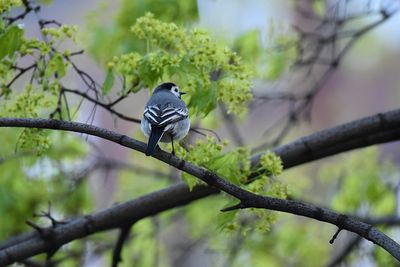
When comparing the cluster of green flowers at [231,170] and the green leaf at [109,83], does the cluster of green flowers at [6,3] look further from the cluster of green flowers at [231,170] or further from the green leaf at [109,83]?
the cluster of green flowers at [231,170]

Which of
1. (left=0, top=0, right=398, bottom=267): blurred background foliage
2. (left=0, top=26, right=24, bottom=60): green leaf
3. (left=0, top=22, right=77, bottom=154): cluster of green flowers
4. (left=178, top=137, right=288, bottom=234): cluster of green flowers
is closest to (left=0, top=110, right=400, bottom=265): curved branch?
(left=0, top=0, right=398, bottom=267): blurred background foliage

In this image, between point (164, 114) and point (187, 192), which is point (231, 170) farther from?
point (187, 192)

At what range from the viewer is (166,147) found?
3.72 metres

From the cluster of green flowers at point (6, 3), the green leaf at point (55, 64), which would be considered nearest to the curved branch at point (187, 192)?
the green leaf at point (55, 64)

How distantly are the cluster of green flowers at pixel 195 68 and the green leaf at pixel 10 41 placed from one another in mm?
455

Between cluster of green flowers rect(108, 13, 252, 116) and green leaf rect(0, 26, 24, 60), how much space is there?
0.45m

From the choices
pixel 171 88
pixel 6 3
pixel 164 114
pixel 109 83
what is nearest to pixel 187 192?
pixel 171 88

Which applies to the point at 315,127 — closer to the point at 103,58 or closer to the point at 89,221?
the point at 103,58

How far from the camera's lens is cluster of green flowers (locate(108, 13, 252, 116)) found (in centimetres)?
353

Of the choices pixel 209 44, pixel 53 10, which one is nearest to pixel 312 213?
pixel 209 44

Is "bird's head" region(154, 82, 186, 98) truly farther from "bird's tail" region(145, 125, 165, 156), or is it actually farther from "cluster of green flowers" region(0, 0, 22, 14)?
"cluster of green flowers" region(0, 0, 22, 14)

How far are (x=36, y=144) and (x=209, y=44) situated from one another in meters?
0.84

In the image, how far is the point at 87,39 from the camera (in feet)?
18.4

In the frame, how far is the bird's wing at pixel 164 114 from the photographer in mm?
3676
